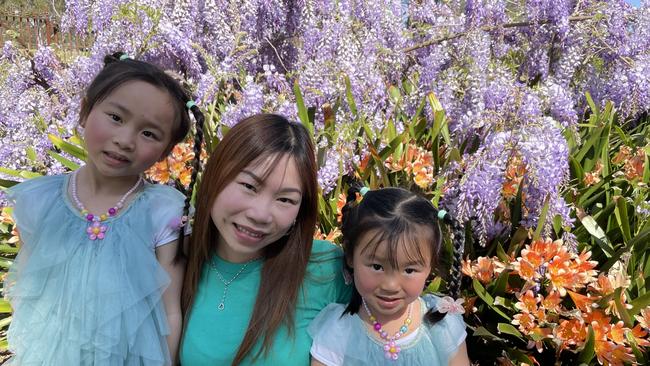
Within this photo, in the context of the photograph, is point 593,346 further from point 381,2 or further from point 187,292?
point 381,2

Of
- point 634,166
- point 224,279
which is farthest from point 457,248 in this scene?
point 634,166

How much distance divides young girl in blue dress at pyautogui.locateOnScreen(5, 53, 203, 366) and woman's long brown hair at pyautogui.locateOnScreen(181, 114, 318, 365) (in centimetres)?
8

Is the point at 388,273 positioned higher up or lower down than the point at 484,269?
higher up

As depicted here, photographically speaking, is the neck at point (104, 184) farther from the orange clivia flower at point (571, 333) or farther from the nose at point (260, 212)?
the orange clivia flower at point (571, 333)

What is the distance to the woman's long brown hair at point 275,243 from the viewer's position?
4.91 ft

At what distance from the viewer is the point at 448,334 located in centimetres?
156

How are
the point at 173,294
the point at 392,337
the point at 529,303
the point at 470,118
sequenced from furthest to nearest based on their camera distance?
the point at 470,118, the point at 529,303, the point at 173,294, the point at 392,337

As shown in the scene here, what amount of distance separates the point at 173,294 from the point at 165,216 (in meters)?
0.25

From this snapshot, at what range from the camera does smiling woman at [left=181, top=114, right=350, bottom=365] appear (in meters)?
1.48

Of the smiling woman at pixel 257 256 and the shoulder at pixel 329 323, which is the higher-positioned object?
the smiling woman at pixel 257 256

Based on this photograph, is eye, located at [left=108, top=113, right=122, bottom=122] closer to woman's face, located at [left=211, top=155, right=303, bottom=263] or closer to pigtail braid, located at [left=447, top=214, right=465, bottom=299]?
woman's face, located at [left=211, top=155, right=303, bottom=263]

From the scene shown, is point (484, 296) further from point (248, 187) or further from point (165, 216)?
point (165, 216)

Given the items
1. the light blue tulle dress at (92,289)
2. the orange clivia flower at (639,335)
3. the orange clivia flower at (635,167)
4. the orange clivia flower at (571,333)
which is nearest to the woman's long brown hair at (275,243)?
the light blue tulle dress at (92,289)

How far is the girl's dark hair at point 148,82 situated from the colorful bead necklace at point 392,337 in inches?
26.2
